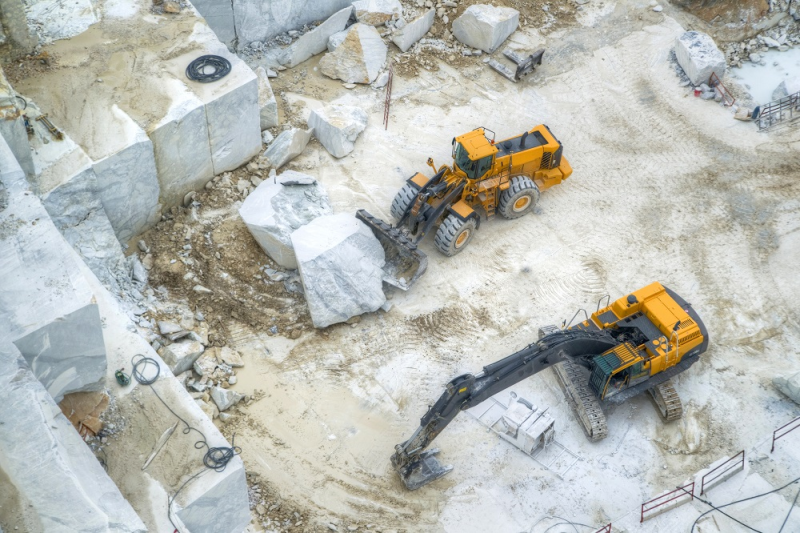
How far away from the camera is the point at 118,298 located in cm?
1330

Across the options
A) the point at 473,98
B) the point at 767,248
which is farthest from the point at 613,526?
the point at 473,98

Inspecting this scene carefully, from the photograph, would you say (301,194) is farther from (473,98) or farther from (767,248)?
(767,248)

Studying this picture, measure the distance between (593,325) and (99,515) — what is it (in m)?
8.03

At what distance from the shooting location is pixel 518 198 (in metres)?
15.9

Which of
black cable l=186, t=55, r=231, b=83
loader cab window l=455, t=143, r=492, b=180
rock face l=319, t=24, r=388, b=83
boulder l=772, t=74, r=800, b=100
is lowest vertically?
rock face l=319, t=24, r=388, b=83

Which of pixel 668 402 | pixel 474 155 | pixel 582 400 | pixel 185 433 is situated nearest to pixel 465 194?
pixel 474 155

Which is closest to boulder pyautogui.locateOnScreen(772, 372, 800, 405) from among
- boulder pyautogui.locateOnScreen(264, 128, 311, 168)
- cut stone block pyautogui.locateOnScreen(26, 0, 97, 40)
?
boulder pyautogui.locateOnScreen(264, 128, 311, 168)

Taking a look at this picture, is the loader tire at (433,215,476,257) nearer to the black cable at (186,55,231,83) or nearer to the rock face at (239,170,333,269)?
the rock face at (239,170,333,269)

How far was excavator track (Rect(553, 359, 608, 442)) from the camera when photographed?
1297cm

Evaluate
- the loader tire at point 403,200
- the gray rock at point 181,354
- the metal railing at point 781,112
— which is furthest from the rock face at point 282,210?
the metal railing at point 781,112

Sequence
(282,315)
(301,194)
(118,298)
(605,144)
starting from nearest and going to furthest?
(118,298)
(282,315)
(301,194)
(605,144)

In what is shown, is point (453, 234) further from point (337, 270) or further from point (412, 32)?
point (412, 32)

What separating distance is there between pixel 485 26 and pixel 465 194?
5.37 m

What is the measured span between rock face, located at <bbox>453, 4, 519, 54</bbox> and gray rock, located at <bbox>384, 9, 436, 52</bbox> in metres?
0.64
